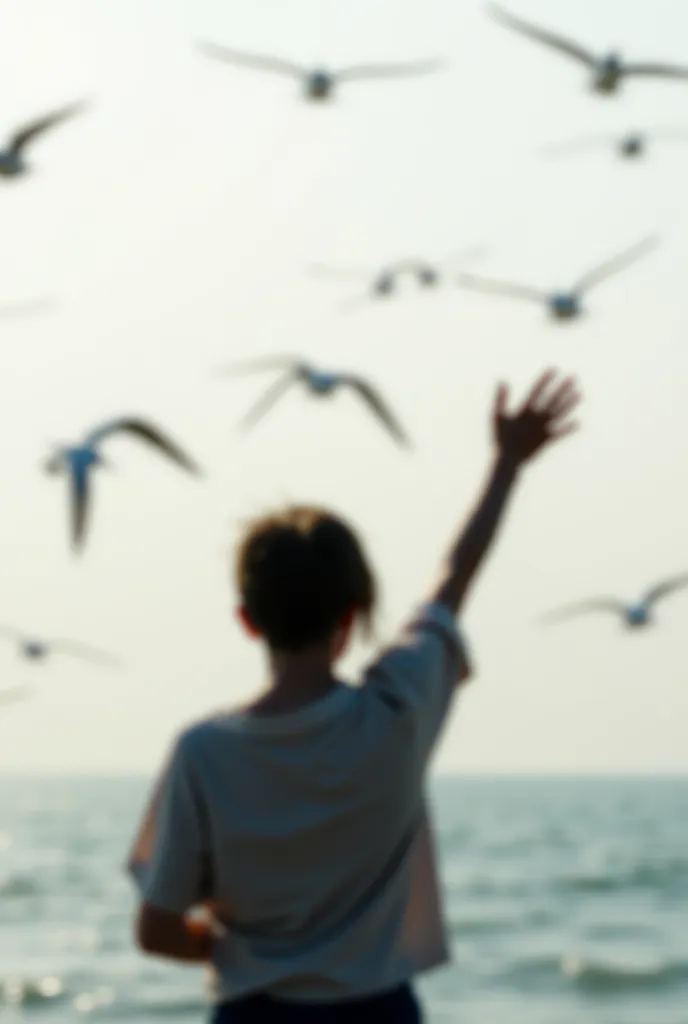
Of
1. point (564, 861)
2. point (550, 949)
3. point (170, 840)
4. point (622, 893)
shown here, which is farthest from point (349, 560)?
point (564, 861)

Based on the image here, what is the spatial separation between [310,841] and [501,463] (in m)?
0.71

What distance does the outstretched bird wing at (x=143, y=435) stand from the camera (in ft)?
42.7

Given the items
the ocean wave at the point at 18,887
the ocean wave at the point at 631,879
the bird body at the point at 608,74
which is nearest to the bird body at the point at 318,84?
the bird body at the point at 608,74

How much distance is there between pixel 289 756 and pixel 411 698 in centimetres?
20

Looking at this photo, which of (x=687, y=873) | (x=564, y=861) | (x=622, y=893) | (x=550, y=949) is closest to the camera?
(x=550, y=949)

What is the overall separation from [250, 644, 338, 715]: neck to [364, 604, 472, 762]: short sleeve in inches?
3.1

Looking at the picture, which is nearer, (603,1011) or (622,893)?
(603,1011)

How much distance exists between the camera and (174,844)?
4137 mm

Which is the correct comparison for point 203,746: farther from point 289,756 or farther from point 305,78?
point 305,78

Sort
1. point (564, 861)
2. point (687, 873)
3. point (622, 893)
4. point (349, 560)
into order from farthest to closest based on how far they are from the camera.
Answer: point (564, 861) < point (687, 873) < point (622, 893) < point (349, 560)

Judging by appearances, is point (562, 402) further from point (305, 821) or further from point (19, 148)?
point (19, 148)

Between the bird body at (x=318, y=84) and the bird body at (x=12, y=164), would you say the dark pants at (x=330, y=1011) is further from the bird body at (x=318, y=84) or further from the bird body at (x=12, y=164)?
the bird body at (x=318, y=84)

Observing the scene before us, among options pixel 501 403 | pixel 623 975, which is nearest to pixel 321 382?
pixel 623 975

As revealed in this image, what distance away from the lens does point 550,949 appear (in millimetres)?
29469
